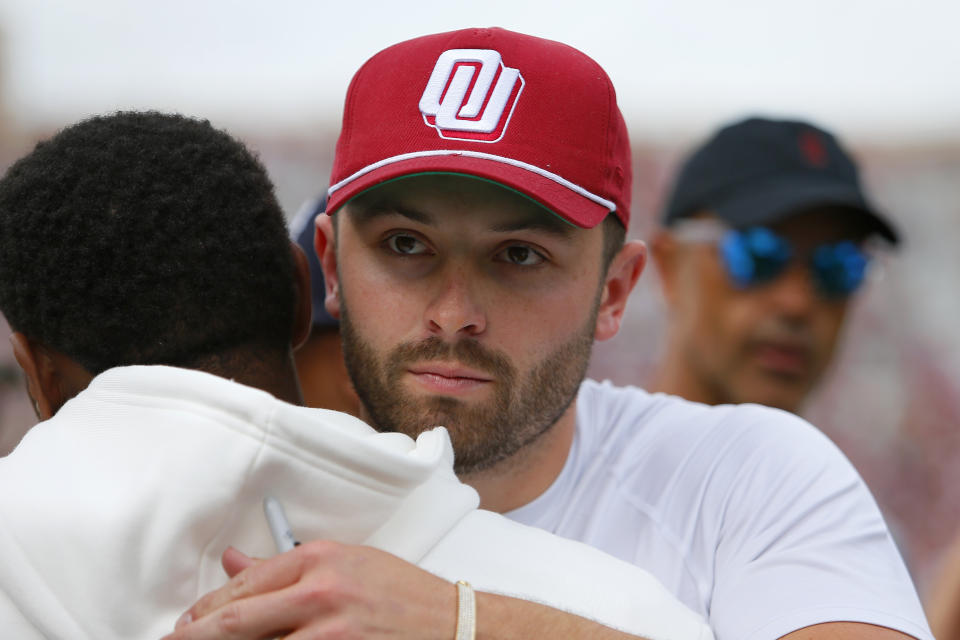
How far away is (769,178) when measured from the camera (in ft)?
11.1

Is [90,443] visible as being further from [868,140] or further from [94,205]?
[868,140]

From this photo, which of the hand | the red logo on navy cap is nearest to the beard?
the hand

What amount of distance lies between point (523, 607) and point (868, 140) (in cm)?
753

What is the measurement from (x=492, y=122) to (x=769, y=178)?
181cm

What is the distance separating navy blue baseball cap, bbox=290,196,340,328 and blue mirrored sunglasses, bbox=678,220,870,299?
139cm

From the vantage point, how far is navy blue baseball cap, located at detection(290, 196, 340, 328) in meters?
2.51

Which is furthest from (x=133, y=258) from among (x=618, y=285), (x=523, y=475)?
(x=618, y=285)

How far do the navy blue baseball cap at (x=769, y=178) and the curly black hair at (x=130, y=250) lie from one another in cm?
214

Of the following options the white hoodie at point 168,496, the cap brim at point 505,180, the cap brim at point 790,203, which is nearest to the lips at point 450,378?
the cap brim at point 505,180

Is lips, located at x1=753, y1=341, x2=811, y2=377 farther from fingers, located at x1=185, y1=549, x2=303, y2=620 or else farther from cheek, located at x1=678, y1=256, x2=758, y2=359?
fingers, located at x1=185, y1=549, x2=303, y2=620

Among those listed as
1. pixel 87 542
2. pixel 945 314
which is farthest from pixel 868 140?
pixel 87 542

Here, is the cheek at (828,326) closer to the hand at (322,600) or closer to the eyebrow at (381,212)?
the eyebrow at (381,212)

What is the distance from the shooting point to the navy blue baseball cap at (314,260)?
2.51m

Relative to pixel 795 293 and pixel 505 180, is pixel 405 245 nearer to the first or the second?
pixel 505 180
